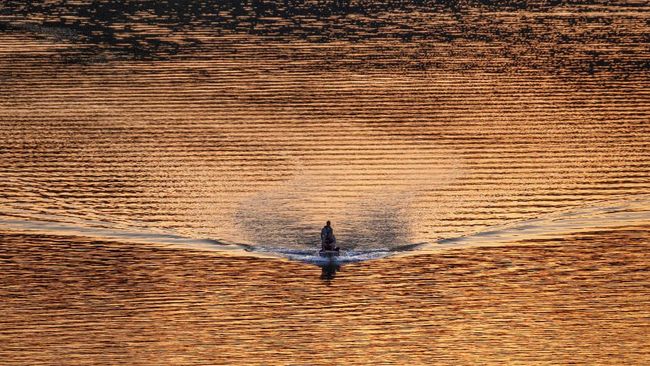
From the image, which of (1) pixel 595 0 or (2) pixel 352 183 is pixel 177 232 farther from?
(1) pixel 595 0

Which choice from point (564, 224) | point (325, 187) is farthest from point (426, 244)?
point (325, 187)

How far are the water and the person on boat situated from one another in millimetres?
416

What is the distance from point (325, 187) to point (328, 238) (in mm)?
5209

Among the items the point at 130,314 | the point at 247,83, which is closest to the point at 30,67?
the point at 247,83

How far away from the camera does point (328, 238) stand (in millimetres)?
33375

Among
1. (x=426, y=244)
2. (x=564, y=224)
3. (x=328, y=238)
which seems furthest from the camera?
(x=564, y=224)

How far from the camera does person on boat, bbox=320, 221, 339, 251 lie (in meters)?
33.3

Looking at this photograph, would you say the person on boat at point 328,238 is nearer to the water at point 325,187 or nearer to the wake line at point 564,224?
the water at point 325,187

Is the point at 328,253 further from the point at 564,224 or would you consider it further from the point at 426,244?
the point at 564,224

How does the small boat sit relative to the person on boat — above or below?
below

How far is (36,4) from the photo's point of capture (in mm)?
61344

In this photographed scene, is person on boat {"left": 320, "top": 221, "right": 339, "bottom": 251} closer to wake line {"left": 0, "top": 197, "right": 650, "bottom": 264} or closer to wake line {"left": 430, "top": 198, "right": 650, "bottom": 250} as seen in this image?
wake line {"left": 0, "top": 197, "right": 650, "bottom": 264}

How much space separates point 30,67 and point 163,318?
22.7 meters

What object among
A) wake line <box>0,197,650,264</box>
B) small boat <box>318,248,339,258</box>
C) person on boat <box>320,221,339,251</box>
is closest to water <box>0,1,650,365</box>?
wake line <box>0,197,650,264</box>
